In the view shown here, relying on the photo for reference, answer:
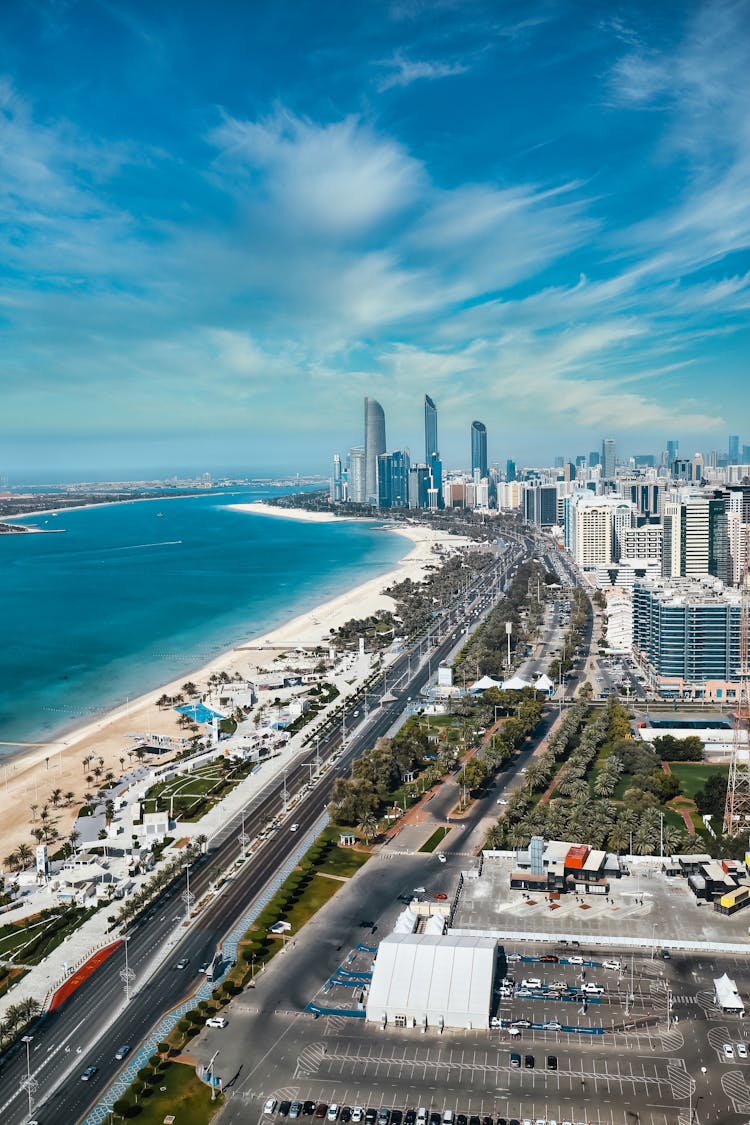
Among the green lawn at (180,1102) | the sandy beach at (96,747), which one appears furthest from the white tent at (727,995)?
the sandy beach at (96,747)

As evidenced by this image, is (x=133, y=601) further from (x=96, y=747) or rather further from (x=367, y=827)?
(x=367, y=827)

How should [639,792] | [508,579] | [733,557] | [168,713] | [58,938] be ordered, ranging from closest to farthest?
1. [58,938]
2. [639,792]
3. [168,713]
4. [733,557]
5. [508,579]

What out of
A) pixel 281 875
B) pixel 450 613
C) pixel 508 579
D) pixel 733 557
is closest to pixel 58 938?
pixel 281 875

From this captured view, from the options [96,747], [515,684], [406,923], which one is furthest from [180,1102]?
[515,684]

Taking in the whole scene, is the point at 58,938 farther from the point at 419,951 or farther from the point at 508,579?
the point at 508,579

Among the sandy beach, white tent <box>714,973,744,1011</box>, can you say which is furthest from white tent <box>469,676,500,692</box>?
white tent <box>714,973,744,1011</box>

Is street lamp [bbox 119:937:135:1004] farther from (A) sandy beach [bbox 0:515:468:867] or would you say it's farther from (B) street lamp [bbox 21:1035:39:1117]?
(A) sandy beach [bbox 0:515:468:867]
